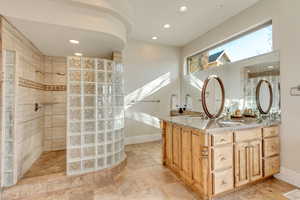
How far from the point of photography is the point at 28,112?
242 centimetres

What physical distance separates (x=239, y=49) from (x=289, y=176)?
7.44ft

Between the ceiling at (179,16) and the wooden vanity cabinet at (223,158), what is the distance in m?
2.13

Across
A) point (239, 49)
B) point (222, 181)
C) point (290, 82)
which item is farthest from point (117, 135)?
point (239, 49)

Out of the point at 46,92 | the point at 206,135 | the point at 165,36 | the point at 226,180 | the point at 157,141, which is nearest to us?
the point at 206,135

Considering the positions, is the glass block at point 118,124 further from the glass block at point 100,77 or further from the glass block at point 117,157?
the glass block at point 100,77

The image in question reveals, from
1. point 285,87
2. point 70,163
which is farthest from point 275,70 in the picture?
point 70,163

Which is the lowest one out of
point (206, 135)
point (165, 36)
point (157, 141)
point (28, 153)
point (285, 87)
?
point (157, 141)

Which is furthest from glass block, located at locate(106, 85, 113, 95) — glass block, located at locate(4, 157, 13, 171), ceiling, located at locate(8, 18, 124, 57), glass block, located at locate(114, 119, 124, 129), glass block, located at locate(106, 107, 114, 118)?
glass block, located at locate(4, 157, 13, 171)

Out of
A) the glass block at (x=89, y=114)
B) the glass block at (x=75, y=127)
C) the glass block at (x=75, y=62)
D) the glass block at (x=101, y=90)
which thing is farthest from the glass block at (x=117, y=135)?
the glass block at (x=75, y=62)

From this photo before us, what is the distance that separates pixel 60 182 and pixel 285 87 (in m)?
3.49

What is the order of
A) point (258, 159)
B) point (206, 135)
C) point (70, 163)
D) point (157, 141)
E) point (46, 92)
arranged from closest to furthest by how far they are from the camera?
point (206, 135) < point (258, 159) < point (70, 163) < point (46, 92) < point (157, 141)

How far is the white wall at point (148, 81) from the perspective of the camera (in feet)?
12.8

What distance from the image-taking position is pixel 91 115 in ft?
7.44

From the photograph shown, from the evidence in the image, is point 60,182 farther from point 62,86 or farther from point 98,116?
point 62,86
